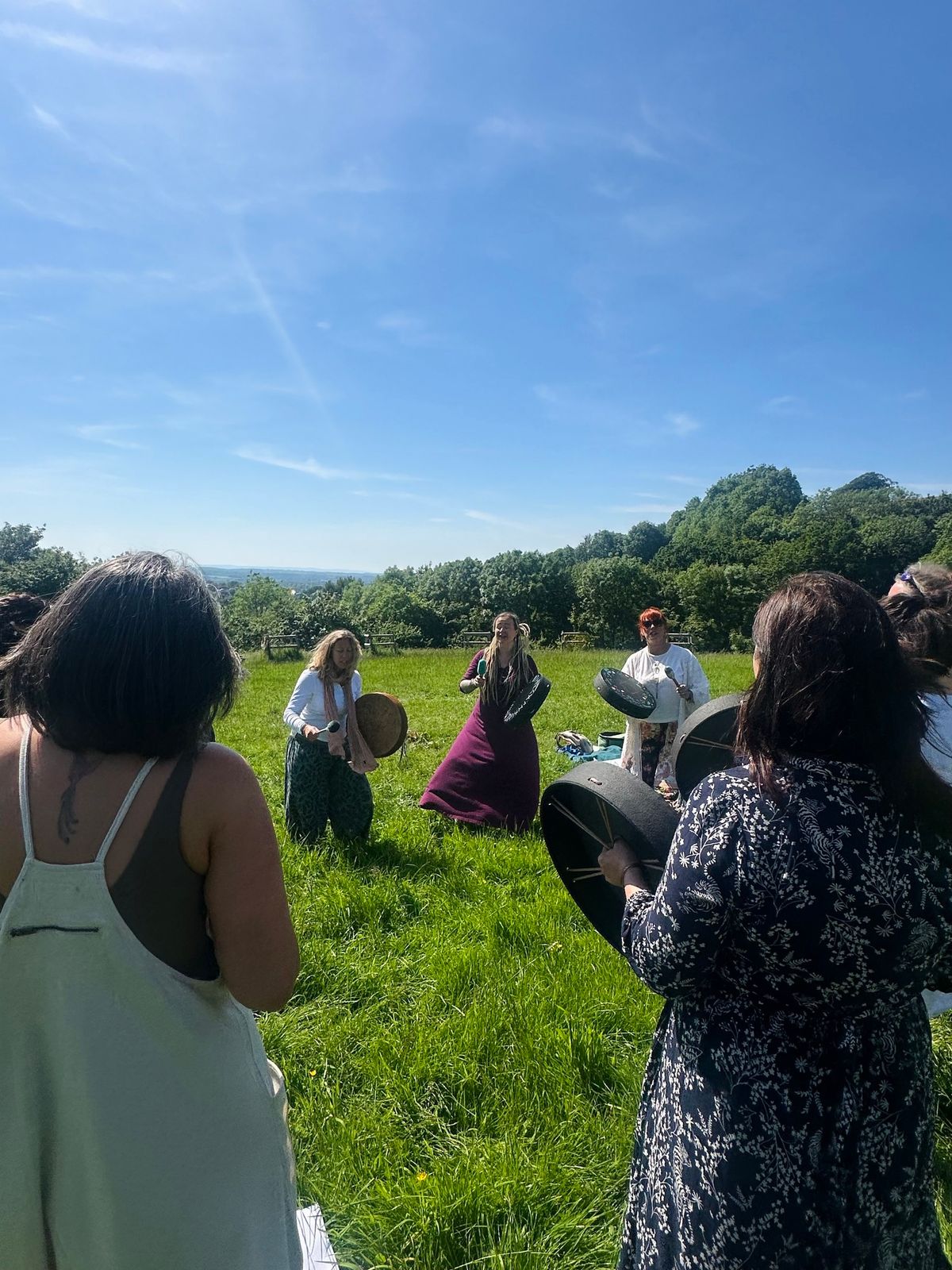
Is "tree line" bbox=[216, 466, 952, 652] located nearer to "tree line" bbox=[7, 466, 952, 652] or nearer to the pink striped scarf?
"tree line" bbox=[7, 466, 952, 652]

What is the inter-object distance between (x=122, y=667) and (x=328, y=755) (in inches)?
175

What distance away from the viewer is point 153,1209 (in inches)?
52.9

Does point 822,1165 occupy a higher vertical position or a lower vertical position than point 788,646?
lower

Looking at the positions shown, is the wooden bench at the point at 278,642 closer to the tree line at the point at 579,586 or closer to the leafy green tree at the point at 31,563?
the tree line at the point at 579,586

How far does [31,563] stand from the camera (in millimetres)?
44125

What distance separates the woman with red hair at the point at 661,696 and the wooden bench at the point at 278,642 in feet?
71.3

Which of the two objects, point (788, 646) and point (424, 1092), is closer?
point (788, 646)

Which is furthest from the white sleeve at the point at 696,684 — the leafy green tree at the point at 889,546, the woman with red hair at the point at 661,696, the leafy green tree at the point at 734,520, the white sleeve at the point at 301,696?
the leafy green tree at the point at 889,546

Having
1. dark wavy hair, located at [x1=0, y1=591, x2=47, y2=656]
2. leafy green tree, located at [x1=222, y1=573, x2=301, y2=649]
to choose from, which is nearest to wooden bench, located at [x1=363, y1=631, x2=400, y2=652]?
leafy green tree, located at [x1=222, y1=573, x2=301, y2=649]

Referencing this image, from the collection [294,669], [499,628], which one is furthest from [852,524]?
[499,628]

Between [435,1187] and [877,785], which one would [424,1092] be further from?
[877,785]

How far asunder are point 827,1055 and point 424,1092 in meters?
2.03

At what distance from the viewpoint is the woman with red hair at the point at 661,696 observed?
244 inches

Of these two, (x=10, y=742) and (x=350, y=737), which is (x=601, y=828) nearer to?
(x=10, y=742)
